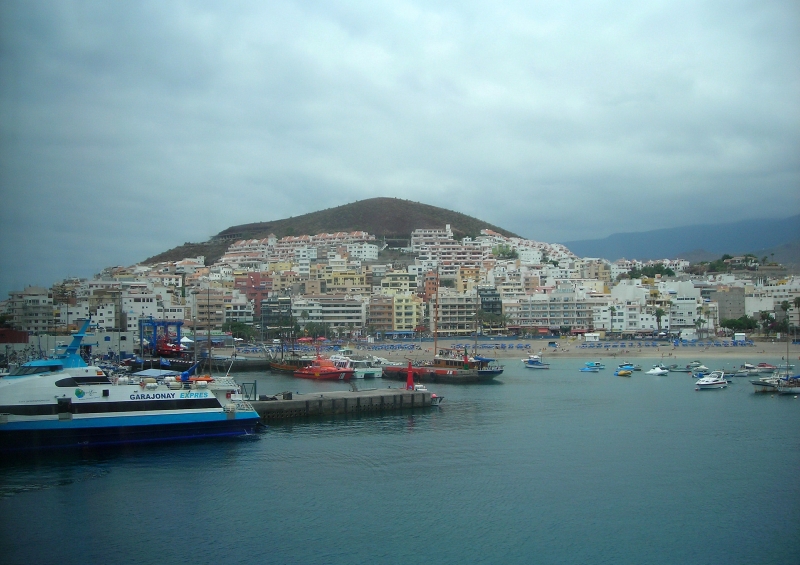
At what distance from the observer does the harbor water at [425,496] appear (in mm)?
12422

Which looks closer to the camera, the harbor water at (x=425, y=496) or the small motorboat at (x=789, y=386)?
the harbor water at (x=425, y=496)

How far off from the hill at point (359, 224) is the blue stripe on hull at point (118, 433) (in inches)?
3725

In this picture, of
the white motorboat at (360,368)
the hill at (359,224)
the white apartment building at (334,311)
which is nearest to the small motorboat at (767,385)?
the white motorboat at (360,368)

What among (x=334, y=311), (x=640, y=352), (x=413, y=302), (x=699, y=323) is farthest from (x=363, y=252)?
(x=640, y=352)

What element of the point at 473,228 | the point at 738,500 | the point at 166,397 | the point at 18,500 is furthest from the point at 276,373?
the point at 473,228

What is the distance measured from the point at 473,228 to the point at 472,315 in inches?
2633

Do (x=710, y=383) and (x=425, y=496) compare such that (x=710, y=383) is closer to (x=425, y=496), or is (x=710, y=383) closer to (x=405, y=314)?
(x=425, y=496)

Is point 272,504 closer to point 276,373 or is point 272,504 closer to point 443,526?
point 443,526

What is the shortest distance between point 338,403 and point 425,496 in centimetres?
1038

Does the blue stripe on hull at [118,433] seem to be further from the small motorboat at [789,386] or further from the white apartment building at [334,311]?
the white apartment building at [334,311]

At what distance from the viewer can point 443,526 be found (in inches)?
532

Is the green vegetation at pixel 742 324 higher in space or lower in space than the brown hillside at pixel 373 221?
lower

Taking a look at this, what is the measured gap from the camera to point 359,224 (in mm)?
127938

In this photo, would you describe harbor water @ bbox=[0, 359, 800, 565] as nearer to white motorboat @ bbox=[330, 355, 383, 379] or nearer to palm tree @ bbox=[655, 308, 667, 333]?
white motorboat @ bbox=[330, 355, 383, 379]
